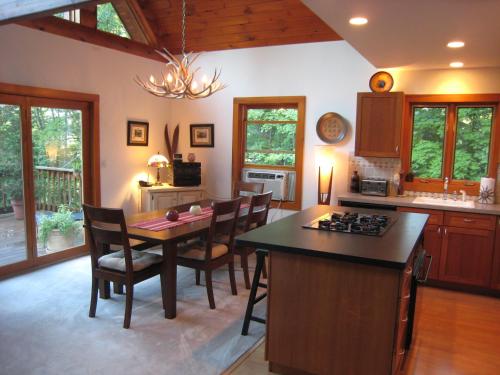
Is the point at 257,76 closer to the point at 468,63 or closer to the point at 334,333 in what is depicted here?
the point at 468,63

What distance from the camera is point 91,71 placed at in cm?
473

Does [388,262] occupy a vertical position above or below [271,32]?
below

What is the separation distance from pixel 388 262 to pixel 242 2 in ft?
12.9

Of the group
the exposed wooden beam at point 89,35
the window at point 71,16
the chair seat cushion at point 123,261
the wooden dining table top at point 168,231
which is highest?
the window at point 71,16

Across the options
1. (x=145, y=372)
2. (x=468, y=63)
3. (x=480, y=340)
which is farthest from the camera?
(x=468, y=63)

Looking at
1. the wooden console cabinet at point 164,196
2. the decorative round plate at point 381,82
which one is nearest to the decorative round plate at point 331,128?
the decorative round plate at point 381,82

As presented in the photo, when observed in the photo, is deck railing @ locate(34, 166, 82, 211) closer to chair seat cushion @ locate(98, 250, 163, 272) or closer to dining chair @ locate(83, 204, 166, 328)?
dining chair @ locate(83, 204, 166, 328)

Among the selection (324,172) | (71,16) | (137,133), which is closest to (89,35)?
(71,16)

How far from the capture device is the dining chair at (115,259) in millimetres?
2949

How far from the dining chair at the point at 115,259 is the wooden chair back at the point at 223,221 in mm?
437

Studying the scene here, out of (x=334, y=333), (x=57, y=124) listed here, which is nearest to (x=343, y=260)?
(x=334, y=333)

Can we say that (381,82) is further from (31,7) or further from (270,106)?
(31,7)

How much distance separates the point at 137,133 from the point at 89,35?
1318mm

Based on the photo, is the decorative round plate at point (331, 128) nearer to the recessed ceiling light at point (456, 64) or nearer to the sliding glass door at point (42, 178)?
the recessed ceiling light at point (456, 64)
